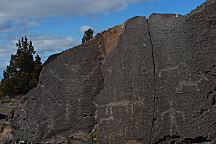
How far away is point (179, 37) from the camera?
249 inches

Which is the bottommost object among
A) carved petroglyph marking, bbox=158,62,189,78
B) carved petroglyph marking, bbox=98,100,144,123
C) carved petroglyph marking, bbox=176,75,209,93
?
carved petroglyph marking, bbox=98,100,144,123

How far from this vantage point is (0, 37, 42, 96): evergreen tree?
47.0ft

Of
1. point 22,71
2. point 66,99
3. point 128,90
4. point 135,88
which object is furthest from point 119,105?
point 22,71

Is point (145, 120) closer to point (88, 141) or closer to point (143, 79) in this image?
point (143, 79)

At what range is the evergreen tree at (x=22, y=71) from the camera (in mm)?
14328

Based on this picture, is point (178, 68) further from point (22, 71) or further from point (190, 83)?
point (22, 71)

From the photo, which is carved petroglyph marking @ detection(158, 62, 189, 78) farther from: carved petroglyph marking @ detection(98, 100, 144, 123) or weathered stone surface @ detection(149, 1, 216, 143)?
carved petroglyph marking @ detection(98, 100, 144, 123)

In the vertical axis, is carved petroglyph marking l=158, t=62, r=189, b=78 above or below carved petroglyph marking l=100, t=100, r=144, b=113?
above

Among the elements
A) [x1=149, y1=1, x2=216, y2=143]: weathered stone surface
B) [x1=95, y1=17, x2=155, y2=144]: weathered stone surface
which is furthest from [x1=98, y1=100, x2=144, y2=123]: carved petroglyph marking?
[x1=149, y1=1, x2=216, y2=143]: weathered stone surface

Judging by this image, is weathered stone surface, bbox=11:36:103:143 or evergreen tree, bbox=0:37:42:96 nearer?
weathered stone surface, bbox=11:36:103:143

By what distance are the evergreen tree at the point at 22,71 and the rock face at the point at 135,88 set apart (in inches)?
228

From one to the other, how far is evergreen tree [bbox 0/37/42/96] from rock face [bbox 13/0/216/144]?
5802 mm

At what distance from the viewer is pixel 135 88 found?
6.56 m

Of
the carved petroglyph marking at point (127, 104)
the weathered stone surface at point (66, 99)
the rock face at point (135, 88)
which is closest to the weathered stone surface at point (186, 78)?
the rock face at point (135, 88)
